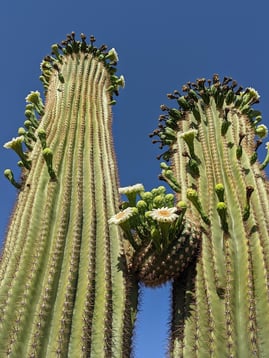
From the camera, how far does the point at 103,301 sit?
3.61 meters

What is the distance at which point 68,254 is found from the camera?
387cm

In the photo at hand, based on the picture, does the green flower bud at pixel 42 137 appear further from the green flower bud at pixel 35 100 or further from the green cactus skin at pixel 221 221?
the green cactus skin at pixel 221 221

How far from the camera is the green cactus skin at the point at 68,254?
130 inches

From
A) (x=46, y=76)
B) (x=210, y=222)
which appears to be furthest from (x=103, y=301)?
(x=46, y=76)

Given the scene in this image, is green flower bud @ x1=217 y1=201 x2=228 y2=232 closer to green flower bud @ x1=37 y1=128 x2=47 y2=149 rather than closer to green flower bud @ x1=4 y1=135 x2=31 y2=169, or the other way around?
green flower bud @ x1=37 y1=128 x2=47 y2=149

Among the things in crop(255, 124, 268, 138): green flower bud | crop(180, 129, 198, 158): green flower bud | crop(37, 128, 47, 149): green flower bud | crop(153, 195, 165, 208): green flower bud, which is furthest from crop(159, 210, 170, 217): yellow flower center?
crop(255, 124, 268, 138): green flower bud

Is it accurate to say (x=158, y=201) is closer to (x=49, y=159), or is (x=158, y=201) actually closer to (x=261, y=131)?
(x=49, y=159)

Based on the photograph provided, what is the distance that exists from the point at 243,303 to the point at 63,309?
147 cm

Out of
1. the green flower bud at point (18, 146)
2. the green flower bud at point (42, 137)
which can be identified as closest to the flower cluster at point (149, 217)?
the green flower bud at point (42, 137)

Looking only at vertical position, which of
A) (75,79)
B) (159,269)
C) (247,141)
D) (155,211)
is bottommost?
(159,269)

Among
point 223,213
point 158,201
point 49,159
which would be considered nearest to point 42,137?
point 49,159

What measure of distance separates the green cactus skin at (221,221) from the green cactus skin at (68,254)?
26.6 inches

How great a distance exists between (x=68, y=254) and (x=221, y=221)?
151 cm

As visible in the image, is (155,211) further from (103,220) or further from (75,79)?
(75,79)
